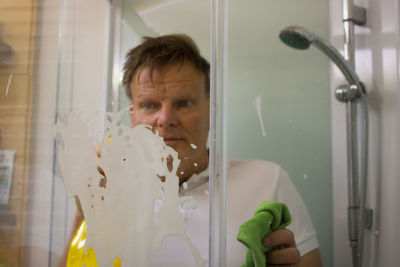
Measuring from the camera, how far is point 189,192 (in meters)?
0.65

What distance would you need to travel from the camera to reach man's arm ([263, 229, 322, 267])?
0.70 meters

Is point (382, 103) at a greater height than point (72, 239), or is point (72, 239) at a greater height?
point (382, 103)

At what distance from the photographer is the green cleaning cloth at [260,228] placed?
2.19 ft

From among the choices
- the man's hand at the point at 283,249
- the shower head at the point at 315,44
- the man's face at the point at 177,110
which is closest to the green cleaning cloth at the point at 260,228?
the man's hand at the point at 283,249

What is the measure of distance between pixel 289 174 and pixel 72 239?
0.47 meters

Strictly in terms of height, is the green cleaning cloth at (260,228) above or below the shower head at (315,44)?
below

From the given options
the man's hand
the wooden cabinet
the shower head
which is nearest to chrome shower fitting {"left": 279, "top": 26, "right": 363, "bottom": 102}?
the shower head

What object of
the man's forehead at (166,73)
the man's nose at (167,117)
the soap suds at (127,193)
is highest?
the man's forehead at (166,73)

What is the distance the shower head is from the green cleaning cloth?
0.37 metres

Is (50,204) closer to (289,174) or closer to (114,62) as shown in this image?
(114,62)

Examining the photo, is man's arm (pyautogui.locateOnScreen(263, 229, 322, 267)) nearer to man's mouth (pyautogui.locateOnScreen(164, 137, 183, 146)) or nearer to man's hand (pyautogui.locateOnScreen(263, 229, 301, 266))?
man's hand (pyautogui.locateOnScreen(263, 229, 301, 266))

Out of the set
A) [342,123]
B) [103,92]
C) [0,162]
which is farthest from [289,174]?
[0,162]

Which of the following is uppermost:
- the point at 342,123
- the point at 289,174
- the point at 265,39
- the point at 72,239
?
the point at 265,39

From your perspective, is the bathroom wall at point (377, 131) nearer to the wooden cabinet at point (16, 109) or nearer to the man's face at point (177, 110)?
the man's face at point (177, 110)
